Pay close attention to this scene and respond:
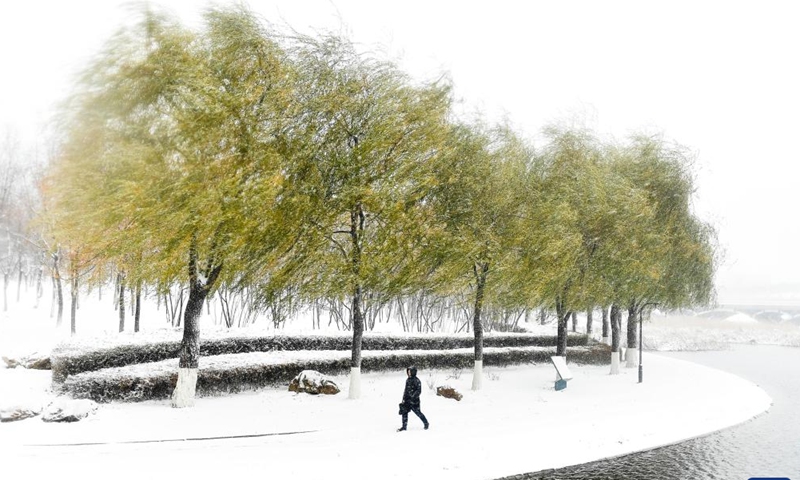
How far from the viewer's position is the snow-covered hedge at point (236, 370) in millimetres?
14039

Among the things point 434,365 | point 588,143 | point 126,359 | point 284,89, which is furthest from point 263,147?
point 588,143

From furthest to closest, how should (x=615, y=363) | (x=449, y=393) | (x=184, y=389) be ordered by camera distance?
(x=615, y=363)
(x=449, y=393)
(x=184, y=389)

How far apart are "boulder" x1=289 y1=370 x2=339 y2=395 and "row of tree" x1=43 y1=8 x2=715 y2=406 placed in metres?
1.14

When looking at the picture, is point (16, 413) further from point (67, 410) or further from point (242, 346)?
point (242, 346)

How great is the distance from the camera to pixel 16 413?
41.1ft

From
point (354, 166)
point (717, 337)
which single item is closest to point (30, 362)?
point (354, 166)

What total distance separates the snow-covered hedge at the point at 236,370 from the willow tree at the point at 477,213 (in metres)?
3.49

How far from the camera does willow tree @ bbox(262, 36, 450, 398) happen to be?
1483 cm

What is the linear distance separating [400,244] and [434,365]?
7941 mm

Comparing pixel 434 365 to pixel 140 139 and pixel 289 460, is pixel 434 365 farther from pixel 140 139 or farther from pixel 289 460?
pixel 140 139

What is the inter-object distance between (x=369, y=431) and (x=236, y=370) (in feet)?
17.6

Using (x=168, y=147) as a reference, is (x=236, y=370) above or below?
below

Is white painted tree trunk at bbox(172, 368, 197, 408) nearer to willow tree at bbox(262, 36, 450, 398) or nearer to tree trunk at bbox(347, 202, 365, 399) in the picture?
willow tree at bbox(262, 36, 450, 398)

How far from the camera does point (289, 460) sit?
1077 centimetres
